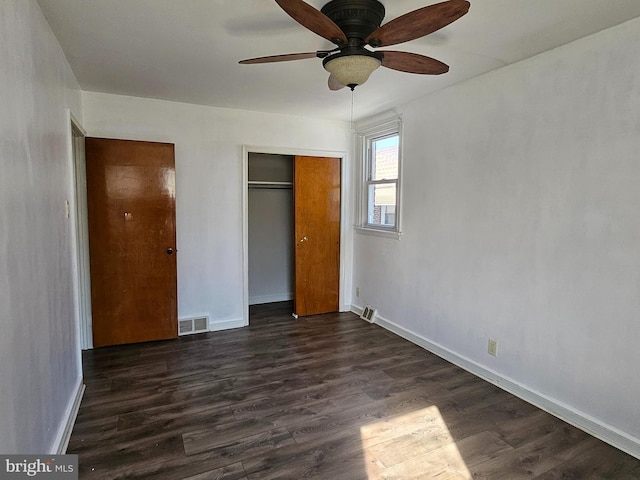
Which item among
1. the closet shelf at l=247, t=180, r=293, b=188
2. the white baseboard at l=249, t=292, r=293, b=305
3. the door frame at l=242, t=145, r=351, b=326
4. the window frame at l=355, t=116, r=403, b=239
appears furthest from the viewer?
the white baseboard at l=249, t=292, r=293, b=305

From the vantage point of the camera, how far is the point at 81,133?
3271 mm

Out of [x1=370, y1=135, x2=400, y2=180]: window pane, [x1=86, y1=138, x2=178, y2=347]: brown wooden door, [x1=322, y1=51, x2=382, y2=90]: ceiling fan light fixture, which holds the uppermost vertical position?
[x1=322, y1=51, x2=382, y2=90]: ceiling fan light fixture

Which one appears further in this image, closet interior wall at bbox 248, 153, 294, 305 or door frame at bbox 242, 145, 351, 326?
closet interior wall at bbox 248, 153, 294, 305

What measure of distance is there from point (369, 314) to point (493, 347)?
5.66 feet

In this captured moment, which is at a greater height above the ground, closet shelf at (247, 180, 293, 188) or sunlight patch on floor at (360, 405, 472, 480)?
closet shelf at (247, 180, 293, 188)

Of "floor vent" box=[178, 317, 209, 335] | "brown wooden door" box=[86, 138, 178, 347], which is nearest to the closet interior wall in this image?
"floor vent" box=[178, 317, 209, 335]

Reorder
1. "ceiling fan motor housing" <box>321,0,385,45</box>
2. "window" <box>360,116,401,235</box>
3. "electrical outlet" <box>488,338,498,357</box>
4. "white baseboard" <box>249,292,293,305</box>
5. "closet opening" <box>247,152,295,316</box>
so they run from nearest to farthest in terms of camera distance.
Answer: "ceiling fan motor housing" <box>321,0,385,45</box>, "electrical outlet" <box>488,338,498,357</box>, "window" <box>360,116,401,235</box>, "closet opening" <box>247,152,295,316</box>, "white baseboard" <box>249,292,293,305</box>

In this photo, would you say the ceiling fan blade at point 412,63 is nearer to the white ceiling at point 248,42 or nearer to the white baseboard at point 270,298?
the white ceiling at point 248,42

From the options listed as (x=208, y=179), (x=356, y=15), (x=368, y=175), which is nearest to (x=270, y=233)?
(x=208, y=179)

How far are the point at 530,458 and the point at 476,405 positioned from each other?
0.55 meters

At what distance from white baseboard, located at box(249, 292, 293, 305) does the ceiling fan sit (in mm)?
3795

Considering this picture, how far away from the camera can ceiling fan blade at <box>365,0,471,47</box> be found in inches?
58.3

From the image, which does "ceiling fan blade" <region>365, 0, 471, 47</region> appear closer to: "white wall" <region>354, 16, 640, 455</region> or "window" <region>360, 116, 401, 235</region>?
"white wall" <region>354, 16, 640, 455</region>

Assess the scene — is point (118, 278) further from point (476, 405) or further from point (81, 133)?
point (476, 405)
